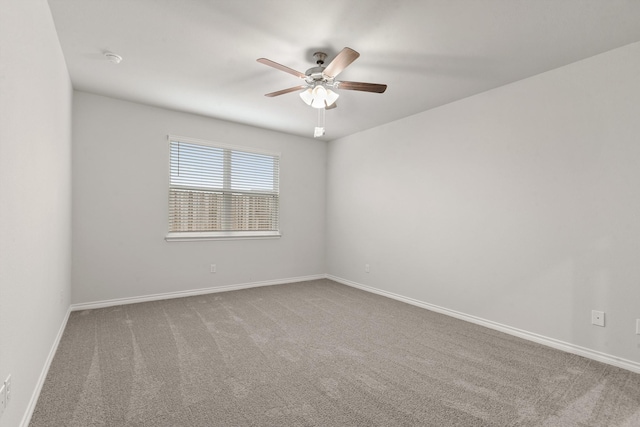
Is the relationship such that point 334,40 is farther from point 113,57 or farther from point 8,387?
point 8,387

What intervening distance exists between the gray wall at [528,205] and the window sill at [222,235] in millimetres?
1787

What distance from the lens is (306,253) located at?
5516mm

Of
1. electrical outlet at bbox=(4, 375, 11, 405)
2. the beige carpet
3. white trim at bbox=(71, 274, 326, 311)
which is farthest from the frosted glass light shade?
white trim at bbox=(71, 274, 326, 311)

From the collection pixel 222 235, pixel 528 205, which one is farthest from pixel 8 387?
pixel 528 205

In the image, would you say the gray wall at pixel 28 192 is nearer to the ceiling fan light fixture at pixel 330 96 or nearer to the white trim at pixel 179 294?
the white trim at pixel 179 294

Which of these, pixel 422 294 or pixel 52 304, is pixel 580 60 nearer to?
pixel 422 294

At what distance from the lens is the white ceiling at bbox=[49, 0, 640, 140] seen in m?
2.09

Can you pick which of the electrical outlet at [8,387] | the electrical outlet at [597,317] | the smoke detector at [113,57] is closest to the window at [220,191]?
the smoke detector at [113,57]

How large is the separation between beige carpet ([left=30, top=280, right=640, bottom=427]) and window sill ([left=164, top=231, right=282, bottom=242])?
3.68 ft

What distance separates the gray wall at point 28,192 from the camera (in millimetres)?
1347

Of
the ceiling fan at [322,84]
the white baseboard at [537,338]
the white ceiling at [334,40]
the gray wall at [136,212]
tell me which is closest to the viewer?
the white ceiling at [334,40]

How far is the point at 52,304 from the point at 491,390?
3.35 meters

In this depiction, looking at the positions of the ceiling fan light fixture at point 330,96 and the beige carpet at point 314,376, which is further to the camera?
the ceiling fan light fixture at point 330,96

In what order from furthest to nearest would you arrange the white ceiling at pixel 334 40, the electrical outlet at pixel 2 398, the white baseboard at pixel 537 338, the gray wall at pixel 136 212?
the gray wall at pixel 136 212, the white baseboard at pixel 537 338, the white ceiling at pixel 334 40, the electrical outlet at pixel 2 398
